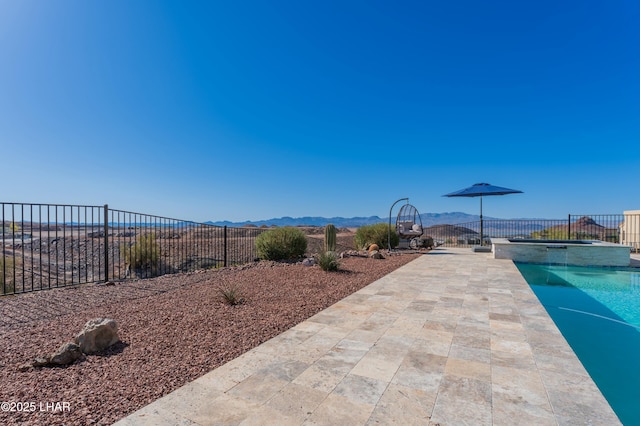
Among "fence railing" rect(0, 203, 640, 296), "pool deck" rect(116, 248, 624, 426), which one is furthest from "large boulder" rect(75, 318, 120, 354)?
A: "fence railing" rect(0, 203, 640, 296)

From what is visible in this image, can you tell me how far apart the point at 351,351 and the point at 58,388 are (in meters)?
2.18

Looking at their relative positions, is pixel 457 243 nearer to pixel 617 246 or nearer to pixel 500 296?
pixel 617 246

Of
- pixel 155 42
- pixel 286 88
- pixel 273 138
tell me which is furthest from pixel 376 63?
pixel 155 42

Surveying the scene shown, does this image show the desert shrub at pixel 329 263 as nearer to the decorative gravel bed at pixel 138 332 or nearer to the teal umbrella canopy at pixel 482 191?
the decorative gravel bed at pixel 138 332

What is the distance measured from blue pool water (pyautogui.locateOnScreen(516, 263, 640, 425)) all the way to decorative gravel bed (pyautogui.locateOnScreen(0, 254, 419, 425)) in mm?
2898

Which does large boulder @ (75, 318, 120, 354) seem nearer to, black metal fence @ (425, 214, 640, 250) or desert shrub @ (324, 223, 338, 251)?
desert shrub @ (324, 223, 338, 251)

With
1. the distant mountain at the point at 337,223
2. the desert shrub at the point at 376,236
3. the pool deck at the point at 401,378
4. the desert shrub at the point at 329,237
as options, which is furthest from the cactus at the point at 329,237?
the distant mountain at the point at 337,223

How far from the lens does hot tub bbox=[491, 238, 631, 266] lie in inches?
321

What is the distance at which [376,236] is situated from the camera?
38.0 feet

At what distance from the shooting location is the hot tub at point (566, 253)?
8164mm

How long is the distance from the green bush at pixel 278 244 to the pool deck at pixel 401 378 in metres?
4.91

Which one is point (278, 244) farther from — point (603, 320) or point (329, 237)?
point (603, 320)

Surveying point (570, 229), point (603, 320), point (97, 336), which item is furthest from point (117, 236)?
point (570, 229)

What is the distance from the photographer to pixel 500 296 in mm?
4543
